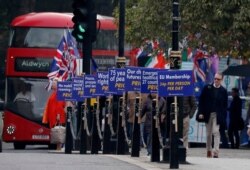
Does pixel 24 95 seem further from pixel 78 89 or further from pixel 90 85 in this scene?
pixel 90 85

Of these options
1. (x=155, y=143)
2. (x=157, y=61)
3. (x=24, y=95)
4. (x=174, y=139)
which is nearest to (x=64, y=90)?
(x=155, y=143)

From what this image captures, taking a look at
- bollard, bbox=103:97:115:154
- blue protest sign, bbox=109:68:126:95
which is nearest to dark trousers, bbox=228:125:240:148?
bollard, bbox=103:97:115:154

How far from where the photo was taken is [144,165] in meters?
21.7

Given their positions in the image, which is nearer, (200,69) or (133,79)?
(133,79)

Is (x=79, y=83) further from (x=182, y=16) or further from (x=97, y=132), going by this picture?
(x=182, y=16)

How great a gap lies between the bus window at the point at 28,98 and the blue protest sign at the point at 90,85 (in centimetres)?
1016

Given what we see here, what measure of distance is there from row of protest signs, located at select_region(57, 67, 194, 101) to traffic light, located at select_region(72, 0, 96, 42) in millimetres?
1015

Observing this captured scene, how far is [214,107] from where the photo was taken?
90.8 feet

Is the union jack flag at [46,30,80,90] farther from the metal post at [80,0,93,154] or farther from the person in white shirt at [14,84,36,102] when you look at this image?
the metal post at [80,0,93,154]

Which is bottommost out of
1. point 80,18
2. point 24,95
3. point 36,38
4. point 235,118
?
point 235,118

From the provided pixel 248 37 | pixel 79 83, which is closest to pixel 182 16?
pixel 248 37

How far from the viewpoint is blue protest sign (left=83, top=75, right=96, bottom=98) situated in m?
28.2

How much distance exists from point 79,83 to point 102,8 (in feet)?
87.4

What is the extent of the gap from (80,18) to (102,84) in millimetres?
1760
